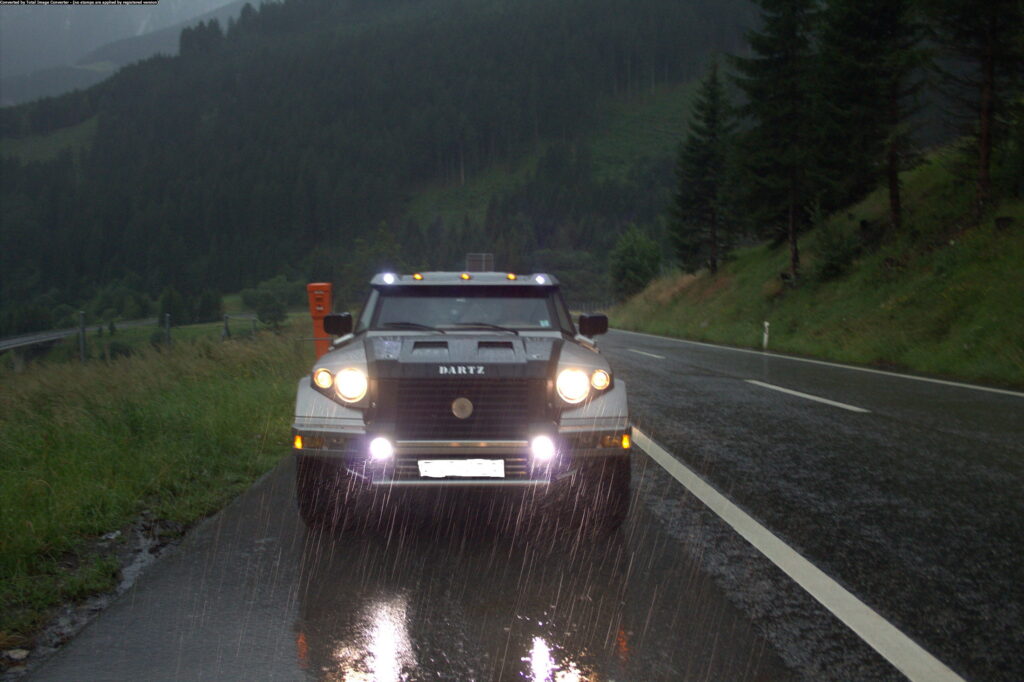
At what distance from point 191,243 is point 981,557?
157 metres

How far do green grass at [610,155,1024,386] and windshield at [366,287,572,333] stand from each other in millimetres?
10485

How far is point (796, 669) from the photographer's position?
2.98 m

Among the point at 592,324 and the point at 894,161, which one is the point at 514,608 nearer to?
the point at 592,324

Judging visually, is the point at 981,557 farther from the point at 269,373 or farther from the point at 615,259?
the point at 615,259

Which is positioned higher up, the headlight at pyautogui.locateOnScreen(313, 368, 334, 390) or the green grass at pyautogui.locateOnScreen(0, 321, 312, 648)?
the headlight at pyautogui.locateOnScreen(313, 368, 334, 390)

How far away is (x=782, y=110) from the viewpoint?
103 ft

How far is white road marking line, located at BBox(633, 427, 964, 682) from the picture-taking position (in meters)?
2.99

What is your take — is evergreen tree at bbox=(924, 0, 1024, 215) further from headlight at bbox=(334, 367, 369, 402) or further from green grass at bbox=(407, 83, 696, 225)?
green grass at bbox=(407, 83, 696, 225)

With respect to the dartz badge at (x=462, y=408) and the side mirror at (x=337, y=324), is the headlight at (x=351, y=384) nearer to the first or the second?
the dartz badge at (x=462, y=408)

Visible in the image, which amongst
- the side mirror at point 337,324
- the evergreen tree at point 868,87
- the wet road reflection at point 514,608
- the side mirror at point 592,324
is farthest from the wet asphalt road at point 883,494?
the evergreen tree at point 868,87

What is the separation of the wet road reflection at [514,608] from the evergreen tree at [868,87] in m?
24.5

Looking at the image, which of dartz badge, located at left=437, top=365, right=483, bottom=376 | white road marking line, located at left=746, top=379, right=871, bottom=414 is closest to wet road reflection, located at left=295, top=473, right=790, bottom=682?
dartz badge, located at left=437, top=365, right=483, bottom=376

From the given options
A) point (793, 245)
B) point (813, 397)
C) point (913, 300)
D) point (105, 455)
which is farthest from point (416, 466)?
point (793, 245)

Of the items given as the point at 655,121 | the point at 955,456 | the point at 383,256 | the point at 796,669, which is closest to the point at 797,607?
the point at 796,669
